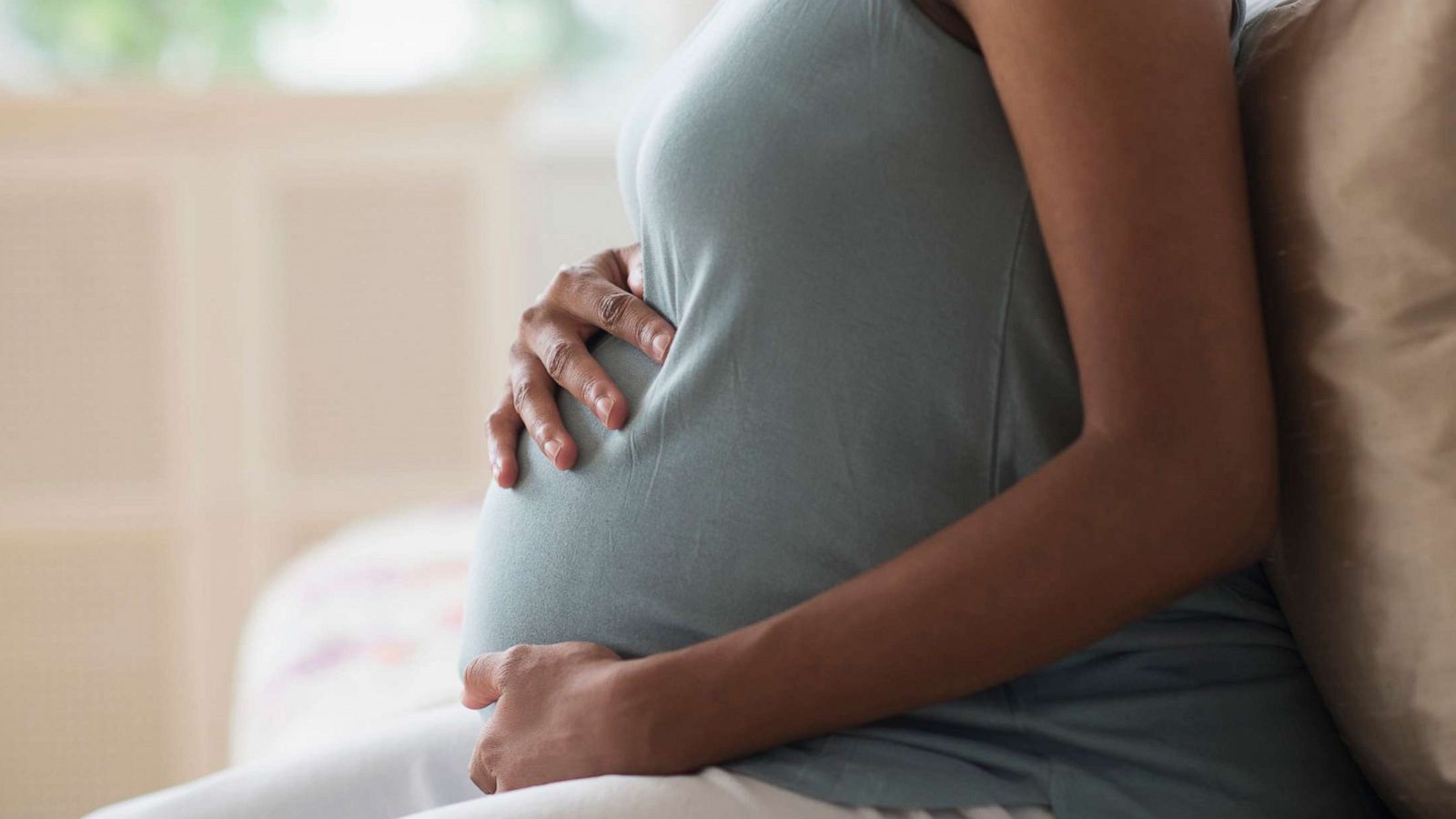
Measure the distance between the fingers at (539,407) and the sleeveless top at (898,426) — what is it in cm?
9

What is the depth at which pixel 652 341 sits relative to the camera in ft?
2.53

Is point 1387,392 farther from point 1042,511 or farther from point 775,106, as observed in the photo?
point 775,106

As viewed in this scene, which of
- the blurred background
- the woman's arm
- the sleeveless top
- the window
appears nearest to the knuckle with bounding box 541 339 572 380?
the sleeveless top

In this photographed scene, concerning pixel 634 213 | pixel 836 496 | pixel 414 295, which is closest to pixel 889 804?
pixel 836 496

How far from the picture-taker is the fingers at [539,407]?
0.79 m

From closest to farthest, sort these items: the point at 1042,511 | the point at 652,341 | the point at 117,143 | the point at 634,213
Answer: the point at 1042,511 → the point at 652,341 → the point at 634,213 → the point at 117,143

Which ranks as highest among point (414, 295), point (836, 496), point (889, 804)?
point (836, 496)

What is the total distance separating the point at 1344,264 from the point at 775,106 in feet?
0.90

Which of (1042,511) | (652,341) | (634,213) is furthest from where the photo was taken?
(634,213)

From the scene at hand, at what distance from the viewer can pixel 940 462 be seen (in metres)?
0.67

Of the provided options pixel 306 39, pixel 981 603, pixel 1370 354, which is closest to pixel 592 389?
pixel 981 603

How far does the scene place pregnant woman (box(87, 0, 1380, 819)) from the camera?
607 millimetres

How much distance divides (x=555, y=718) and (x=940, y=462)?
0.77ft

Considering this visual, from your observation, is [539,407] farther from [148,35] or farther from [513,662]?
[148,35]
